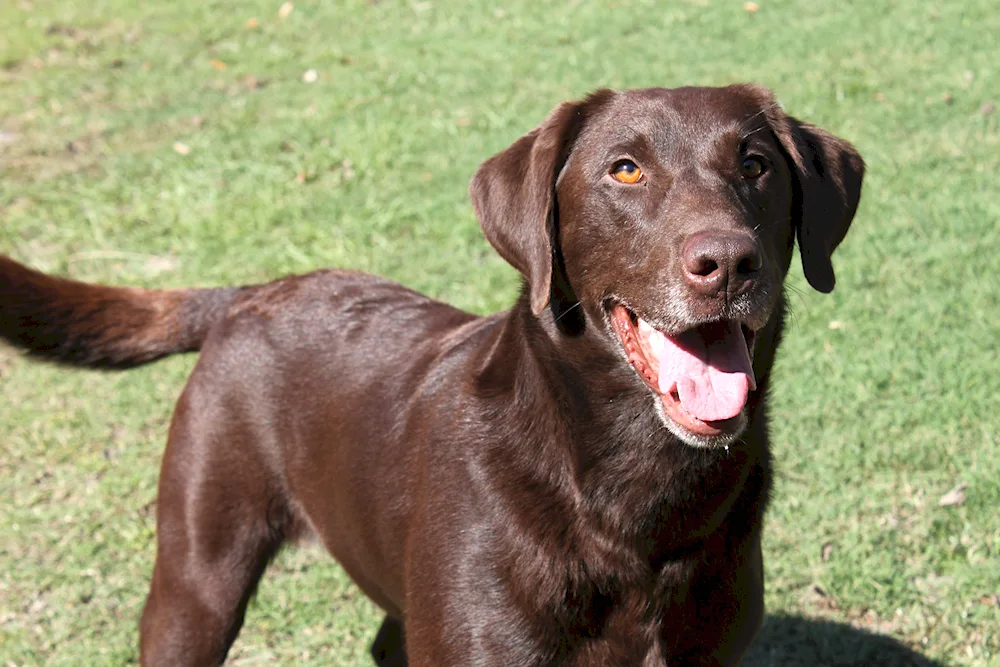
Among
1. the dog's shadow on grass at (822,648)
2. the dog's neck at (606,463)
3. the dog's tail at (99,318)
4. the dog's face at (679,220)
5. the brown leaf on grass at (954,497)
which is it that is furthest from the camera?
the brown leaf on grass at (954,497)

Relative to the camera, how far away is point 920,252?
6664 mm

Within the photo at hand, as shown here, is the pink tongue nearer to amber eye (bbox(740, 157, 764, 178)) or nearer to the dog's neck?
the dog's neck

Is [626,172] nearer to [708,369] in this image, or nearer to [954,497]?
[708,369]

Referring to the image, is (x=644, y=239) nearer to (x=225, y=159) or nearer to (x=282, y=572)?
(x=282, y=572)

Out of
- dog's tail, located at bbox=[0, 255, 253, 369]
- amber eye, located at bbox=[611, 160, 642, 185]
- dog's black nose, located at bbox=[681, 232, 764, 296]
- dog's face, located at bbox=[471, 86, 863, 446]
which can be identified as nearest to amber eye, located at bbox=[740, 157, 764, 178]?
dog's face, located at bbox=[471, 86, 863, 446]

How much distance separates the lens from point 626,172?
315 cm

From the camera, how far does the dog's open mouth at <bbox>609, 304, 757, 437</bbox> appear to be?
2.87 m

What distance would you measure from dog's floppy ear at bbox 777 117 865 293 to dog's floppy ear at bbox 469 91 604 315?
2.07 feet

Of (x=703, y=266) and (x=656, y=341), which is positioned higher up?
(x=703, y=266)

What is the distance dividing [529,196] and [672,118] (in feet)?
1.48

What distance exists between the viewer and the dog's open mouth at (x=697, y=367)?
2873 mm

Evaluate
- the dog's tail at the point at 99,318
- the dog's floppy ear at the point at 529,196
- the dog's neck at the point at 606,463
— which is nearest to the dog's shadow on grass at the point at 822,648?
the dog's neck at the point at 606,463

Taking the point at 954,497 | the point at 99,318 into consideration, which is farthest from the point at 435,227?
the point at 954,497

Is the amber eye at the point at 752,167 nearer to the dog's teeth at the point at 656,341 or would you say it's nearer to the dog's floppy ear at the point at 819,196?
the dog's floppy ear at the point at 819,196
